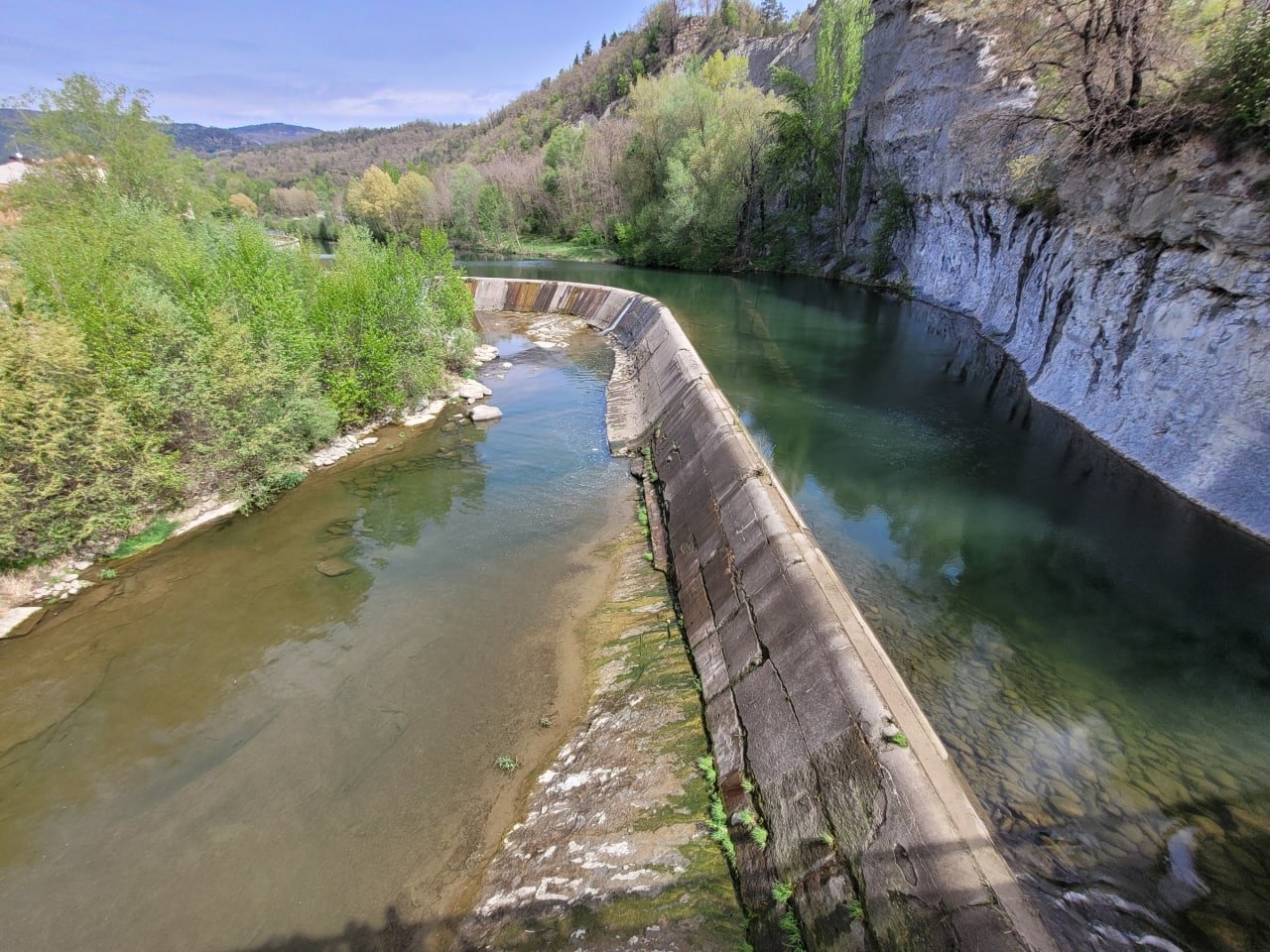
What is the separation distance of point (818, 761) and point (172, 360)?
1310 cm

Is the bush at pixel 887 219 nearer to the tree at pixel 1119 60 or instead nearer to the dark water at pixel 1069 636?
the tree at pixel 1119 60

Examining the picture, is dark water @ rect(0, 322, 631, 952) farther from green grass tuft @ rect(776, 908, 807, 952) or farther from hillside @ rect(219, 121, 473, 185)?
hillside @ rect(219, 121, 473, 185)

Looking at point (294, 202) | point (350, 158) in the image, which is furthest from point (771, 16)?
point (350, 158)

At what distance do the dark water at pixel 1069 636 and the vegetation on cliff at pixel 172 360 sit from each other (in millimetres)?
11272

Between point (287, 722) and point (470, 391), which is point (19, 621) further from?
point (470, 391)

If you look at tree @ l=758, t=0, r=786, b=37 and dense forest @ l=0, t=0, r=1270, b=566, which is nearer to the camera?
dense forest @ l=0, t=0, r=1270, b=566

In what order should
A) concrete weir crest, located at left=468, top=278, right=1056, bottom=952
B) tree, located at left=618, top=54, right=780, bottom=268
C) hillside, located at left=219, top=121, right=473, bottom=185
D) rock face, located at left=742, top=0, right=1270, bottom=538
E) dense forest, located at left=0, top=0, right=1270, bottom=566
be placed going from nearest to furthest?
concrete weir crest, located at left=468, top=278, right=1056, bottom=952, dense forest, located at left=0, top=0, right=1270, bottom=566, rock face, located at left=742, top=0, right=1270, bottom=538, tree, located at left=618, top=54, right=780, bottom=268, hillside, located at left=219, top=121, right=473, bottom=185

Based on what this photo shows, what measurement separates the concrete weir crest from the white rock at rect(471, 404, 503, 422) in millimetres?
9396

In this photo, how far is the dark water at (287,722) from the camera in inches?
220

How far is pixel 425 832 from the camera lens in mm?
6152

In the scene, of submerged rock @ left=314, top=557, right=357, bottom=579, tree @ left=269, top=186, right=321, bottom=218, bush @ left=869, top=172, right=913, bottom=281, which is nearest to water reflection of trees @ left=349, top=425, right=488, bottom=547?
submerged rock @ left=314, top=557, right=357, bottom=579

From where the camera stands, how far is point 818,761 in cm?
553

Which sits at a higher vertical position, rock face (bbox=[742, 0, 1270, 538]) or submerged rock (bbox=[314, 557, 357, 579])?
rock face (bbox=[742, 0, 1270, 538])

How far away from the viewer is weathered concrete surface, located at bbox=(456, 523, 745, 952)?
199 inches
